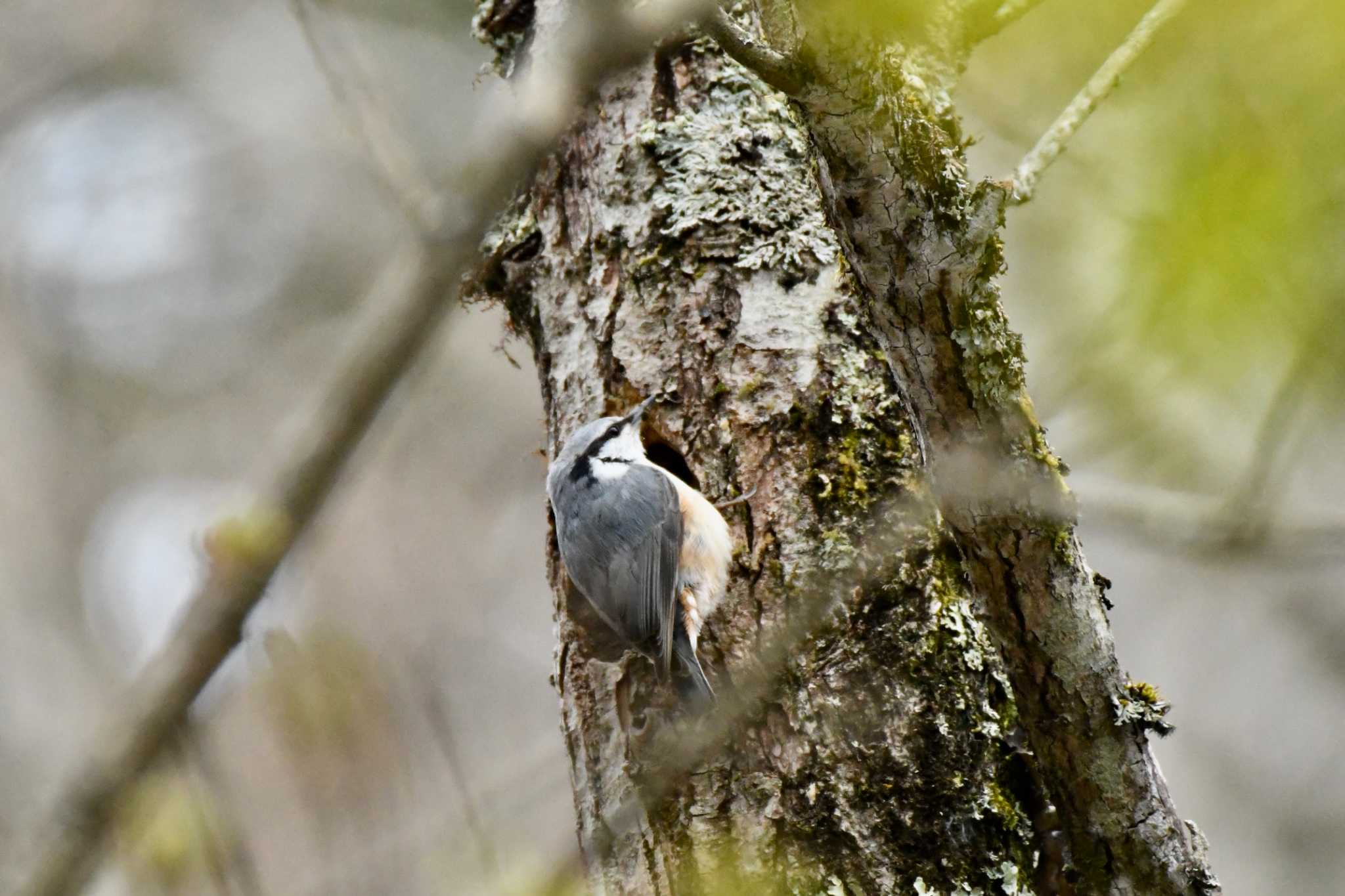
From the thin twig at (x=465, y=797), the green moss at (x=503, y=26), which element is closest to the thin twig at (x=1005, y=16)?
the green moss at (x=503, y=26)

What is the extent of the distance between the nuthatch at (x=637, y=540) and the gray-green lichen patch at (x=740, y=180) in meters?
0.37

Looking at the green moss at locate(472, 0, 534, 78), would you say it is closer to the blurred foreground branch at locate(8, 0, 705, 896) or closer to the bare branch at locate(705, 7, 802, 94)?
the bare branch at locate(705, 7, 802, 94)

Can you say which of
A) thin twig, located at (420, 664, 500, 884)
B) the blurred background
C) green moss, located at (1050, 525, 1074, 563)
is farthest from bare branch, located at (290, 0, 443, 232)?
green moss, located at (1050, 525, 1074, 563)

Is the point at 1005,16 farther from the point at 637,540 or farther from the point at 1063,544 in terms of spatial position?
the point at 637,540

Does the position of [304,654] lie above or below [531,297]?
below

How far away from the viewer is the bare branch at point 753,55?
146 centimetres

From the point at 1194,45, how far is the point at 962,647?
113cm

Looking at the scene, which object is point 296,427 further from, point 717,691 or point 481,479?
point 481,479

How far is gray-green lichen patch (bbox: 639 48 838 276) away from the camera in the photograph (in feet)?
7.39

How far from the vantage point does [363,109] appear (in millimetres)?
1157

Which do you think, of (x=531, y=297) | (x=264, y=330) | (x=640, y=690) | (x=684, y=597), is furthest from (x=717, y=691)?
(x=264, y=330)

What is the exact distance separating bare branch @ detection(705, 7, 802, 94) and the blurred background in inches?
12.7

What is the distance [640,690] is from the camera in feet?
7.34

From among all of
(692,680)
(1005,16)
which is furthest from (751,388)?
(1005,16)
